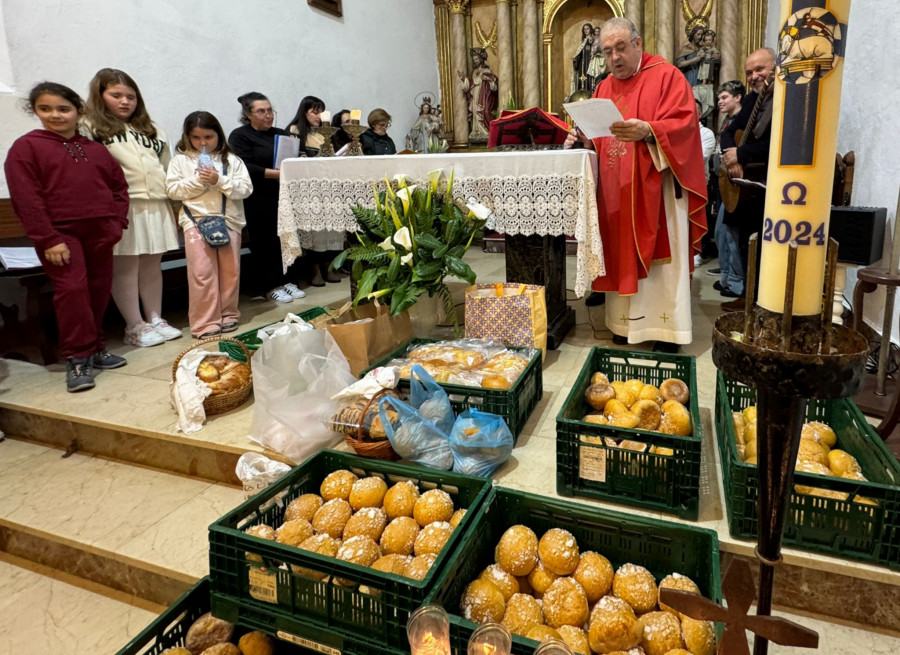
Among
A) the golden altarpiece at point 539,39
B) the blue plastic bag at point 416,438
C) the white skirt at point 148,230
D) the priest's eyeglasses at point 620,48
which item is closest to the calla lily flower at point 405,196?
the priest's eyeglasses at point 620,48

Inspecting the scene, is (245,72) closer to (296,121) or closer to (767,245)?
(296,121)

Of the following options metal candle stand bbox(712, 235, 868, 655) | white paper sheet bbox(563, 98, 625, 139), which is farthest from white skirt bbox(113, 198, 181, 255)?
metal candle stand bbox(712, 235, 868, 655)

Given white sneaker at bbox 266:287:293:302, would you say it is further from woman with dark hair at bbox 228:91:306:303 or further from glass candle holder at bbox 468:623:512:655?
glass candle holder at bbox 468:623:512:655

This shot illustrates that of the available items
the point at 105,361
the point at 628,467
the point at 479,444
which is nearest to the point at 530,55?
the point at 105,361

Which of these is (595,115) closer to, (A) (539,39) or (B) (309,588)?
(B) (309,588)

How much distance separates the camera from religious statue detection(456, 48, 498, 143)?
359 inches

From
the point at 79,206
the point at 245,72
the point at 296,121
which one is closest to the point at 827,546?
the point at 79,206

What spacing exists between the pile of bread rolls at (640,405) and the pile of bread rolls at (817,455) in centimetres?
18

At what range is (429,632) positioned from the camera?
1008mm

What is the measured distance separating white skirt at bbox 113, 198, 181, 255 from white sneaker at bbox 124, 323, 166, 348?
51cm

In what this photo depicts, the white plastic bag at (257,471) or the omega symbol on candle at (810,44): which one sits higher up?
the omega symbol on candle at (810,44)

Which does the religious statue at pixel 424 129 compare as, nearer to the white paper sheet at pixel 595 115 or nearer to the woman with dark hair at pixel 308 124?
the woman with dark hair at pixel 308 124

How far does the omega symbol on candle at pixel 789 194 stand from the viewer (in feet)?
2.07

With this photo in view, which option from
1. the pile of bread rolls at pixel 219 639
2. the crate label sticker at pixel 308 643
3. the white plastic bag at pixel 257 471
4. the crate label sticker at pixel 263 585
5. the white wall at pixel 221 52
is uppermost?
the white wall at pixel 221 52
